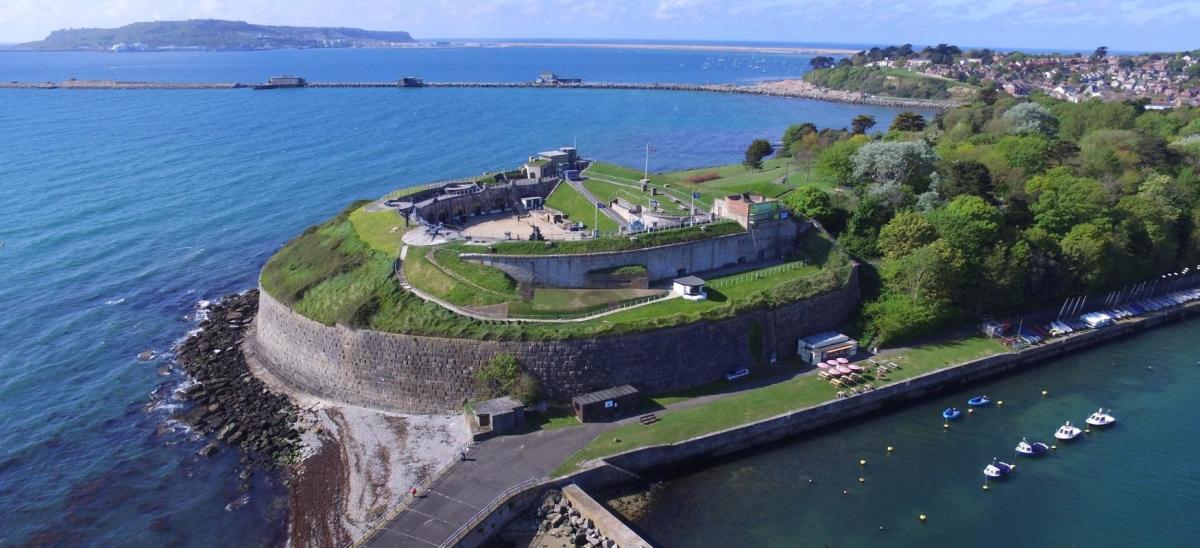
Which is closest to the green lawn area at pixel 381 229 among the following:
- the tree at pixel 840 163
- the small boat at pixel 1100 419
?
the tree at pixel 840 163

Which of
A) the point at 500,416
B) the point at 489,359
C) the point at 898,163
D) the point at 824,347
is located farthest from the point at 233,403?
the point at 898,163

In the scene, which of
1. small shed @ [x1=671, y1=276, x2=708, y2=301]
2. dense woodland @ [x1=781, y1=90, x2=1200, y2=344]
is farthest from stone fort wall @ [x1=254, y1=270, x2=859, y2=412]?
dense woodland @ [x1=781, y1=90, x2=1200, y2=344]

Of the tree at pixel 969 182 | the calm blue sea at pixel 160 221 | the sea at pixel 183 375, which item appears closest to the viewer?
the sea at pixel 183 375

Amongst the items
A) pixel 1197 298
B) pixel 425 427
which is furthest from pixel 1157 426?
Answer: pixel 425 427

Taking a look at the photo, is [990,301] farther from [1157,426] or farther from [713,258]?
[713,258]

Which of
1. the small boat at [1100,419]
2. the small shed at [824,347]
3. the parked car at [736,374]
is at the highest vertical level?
the small shed at [824,347]

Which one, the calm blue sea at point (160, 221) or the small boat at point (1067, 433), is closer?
the calm blue sea at point (160, 221)

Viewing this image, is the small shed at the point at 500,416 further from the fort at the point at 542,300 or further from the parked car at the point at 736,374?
the parked car at the point at 736,374
